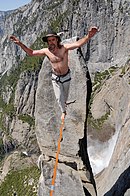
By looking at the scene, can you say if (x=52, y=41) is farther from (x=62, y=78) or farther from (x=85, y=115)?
(x=85, y=115)

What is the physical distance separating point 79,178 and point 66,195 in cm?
77

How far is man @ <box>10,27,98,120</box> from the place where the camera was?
402 inches

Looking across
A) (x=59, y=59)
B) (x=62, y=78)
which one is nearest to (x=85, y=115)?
(x=62, y=78)

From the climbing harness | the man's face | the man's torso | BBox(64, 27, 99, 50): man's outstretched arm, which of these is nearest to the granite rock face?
the climbing harness

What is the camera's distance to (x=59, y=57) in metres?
10.9

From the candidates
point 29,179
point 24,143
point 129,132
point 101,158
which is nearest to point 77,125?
point 129,132

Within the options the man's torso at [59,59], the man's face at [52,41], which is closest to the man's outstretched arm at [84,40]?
the man's torso at [59,59]

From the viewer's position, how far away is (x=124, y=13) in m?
90.6

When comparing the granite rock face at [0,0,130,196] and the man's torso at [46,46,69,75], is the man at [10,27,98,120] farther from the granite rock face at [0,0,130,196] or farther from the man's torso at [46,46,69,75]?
the granite rock face at [0,0,130,196]

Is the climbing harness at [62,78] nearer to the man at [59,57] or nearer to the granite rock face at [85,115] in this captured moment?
the man at [59,57]

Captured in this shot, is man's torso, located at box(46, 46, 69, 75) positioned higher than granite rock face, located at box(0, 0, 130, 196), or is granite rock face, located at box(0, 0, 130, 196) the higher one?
man's torso, located at box(46, 46, 69, 75)

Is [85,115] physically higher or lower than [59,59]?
lower

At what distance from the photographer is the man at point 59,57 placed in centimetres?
1020

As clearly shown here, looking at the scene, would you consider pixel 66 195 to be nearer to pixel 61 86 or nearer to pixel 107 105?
pixel 61 86
